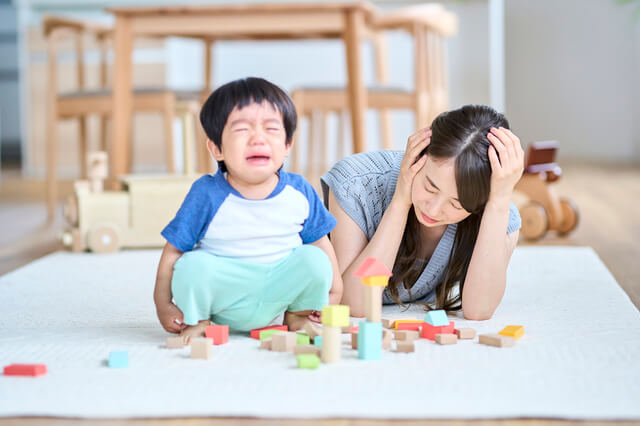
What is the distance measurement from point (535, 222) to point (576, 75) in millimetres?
3943

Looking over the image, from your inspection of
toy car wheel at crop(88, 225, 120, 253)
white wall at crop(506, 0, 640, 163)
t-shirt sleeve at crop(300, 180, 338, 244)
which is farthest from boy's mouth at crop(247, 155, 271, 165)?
white wall at crop(506, 0, 640, 163)

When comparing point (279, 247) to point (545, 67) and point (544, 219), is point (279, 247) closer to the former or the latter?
point (544, 219)

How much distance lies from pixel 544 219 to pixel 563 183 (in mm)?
1807

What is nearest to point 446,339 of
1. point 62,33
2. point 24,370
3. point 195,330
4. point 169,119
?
point 195,330

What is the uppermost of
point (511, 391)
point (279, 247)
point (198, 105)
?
point (198, 105)

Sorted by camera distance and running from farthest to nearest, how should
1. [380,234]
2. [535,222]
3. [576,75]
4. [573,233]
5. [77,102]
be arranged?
1. [576,75]
2. [77,102]
3. [573,233]
4. [535,222]
5. [380,234]

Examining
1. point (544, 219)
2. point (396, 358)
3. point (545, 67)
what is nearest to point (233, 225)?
point (396, 358)

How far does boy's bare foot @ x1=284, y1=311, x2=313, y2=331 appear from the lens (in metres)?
1.31

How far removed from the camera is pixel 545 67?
20.1 feet

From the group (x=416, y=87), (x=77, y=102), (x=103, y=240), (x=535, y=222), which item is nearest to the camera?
(x=103, y=240)

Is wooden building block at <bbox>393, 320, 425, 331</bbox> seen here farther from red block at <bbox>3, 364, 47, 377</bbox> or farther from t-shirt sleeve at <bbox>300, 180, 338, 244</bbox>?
red block at <bbox>3, 364, 47, 377</bbox>

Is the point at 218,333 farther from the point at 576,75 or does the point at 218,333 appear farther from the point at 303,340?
the point at 576,75

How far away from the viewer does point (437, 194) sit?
1273mm

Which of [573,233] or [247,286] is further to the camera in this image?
[573,233]
